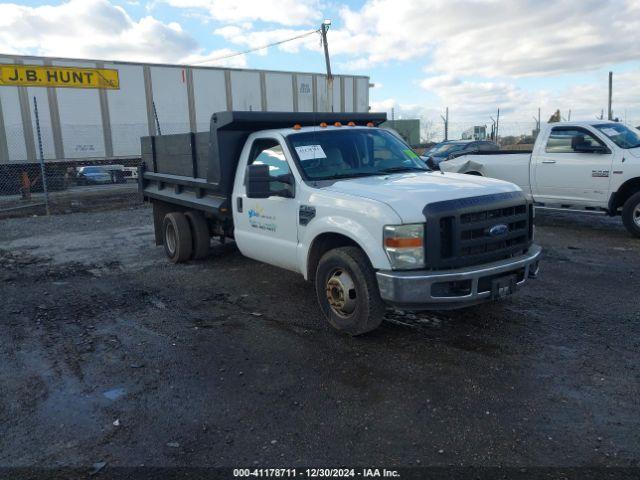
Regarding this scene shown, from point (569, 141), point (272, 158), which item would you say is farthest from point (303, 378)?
point (569, 141)

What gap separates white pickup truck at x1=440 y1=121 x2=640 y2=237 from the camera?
857 centimetres

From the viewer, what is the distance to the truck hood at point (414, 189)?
416 centimetres

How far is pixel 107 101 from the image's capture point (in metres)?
18.2

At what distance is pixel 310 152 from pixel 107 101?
50.1 feet

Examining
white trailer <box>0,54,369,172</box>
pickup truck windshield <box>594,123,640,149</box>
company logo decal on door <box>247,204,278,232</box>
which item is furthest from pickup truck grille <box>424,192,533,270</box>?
white trailer <box>0,54,369,172</box>

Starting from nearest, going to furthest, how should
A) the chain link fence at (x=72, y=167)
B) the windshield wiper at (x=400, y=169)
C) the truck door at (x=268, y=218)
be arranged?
the truck door at (x=268, y=218)
the windshield wiper at (x=400, y=169)
the chain link fence at (x=72, y=167)

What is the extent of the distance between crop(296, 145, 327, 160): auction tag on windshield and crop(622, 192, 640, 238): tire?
19.2 feet

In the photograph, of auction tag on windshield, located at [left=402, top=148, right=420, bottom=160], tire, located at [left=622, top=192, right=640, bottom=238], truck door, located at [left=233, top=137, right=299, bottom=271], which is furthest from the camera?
tire, located at [left=622, top=192, right=640, bottom=238]

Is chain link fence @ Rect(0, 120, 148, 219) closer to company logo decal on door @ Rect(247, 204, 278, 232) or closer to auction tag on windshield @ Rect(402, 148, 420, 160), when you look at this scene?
company logo decal on door @ Rect(247, 204, 278, 232)

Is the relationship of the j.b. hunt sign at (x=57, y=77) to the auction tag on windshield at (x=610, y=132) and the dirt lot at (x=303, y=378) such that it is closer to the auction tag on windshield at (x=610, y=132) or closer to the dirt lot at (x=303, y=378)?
the dirt lot at (x=303, y=378)

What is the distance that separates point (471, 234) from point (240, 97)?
59.4 feet

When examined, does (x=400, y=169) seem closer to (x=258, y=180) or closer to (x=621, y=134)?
(x=258, y=180)

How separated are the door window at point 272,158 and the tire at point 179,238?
7.17ft

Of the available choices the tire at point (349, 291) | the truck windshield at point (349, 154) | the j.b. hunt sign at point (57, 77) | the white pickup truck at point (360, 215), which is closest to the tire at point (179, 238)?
the white pickup truck at point (360, 215)
